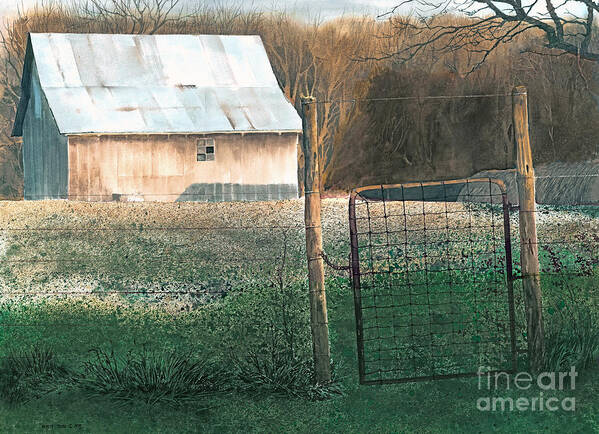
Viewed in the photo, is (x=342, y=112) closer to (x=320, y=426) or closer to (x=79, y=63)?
(x=79, y=63)

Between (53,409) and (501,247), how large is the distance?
8.49 meters

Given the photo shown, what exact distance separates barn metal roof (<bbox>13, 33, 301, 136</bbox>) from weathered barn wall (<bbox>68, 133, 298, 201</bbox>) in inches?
21.0

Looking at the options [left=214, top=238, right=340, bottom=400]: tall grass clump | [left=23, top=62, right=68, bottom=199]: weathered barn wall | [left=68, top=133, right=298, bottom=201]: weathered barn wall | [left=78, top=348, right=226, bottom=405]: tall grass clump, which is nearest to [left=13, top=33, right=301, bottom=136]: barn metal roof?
[left=68, top=133, right=298, bottom=201]: weathered barn wall

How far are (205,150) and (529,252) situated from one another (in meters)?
19.7

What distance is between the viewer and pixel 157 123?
2539cm

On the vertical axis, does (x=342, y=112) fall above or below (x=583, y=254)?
above

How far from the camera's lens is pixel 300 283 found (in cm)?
1119

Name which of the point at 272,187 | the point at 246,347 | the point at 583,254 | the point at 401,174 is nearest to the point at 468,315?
the point at 246,347

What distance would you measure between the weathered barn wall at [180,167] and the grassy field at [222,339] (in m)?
9.63

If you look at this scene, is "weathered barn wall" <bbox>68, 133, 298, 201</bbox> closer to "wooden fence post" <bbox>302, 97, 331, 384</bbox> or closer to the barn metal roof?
the barn metal roof

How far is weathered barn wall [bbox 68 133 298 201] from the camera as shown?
25.1 meters

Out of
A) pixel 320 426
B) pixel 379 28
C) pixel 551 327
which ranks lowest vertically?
pixel 320 426

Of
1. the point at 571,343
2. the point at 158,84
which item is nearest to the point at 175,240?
the point at 571,343

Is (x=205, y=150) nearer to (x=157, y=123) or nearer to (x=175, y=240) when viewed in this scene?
(x=157, y=123)
